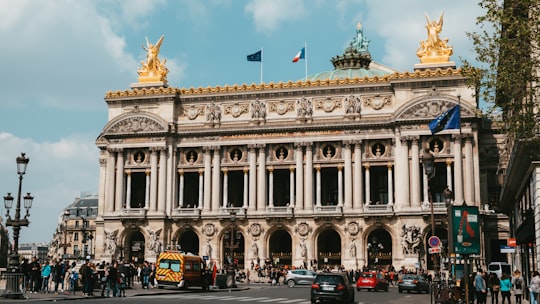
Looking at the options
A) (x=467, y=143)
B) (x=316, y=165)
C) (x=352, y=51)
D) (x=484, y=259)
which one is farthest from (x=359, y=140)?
(x=352, y=51)

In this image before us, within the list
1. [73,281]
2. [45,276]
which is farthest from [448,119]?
[45,276]

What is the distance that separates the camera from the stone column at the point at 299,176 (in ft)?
241

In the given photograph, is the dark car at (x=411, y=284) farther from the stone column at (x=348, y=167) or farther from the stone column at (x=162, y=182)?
the stone column at (x=162, y=182)

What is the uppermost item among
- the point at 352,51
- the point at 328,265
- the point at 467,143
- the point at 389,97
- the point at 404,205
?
the point at 352,51

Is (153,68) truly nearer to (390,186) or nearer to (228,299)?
(390,186)

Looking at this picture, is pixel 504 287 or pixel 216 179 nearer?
pixel 504 287

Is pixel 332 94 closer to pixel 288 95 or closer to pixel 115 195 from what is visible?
pixel 288 95

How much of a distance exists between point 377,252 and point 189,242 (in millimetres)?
21671

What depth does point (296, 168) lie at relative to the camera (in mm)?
74125

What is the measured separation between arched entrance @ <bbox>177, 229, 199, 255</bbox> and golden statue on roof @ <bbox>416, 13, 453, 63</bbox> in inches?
1204

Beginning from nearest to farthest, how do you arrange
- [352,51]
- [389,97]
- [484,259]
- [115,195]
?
1. [484,259]
2. [389,97]
3. [115,195]
4. [352,51]

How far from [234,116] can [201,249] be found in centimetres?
1432

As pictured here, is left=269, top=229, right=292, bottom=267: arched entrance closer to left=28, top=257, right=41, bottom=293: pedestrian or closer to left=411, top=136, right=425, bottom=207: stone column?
left=411, top=136, right=425, bottom=207: stone column

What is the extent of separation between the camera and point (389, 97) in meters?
72.9
